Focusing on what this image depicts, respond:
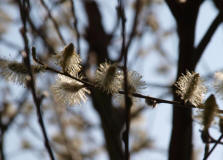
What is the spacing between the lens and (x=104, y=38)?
250 cm

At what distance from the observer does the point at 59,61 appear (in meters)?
0.96

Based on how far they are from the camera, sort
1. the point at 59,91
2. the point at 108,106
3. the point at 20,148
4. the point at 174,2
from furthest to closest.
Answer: the point at 20,148 → the point at 108,106 → the point at 174,2 → the point at 59,91

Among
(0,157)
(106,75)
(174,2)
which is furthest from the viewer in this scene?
(0,157)

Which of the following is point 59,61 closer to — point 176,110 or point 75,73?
point 75,73

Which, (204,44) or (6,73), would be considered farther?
(204,44)

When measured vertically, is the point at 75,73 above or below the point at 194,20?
below

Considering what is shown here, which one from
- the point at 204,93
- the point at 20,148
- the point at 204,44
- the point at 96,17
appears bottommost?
the point at 204,93

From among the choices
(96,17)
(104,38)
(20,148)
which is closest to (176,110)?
(104,38)

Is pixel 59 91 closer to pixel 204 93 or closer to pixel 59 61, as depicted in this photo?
pixel 59 61

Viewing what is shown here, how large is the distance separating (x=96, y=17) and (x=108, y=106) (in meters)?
0.89

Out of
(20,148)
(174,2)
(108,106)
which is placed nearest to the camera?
(174,2)

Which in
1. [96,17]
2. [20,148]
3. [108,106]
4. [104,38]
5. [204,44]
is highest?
[96,17]

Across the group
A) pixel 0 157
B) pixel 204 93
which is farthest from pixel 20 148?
pixel 204 93

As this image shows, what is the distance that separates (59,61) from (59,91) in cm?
10
